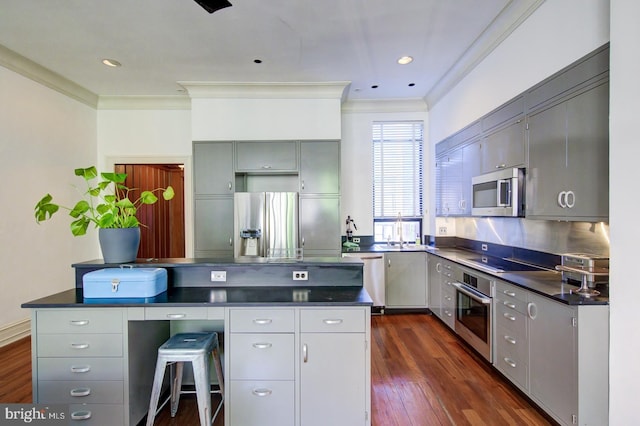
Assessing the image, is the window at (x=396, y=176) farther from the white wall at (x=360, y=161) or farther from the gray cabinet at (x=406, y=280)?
the gray cabinet at (x=406, y=280)

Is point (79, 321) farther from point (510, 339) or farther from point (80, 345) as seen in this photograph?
point (510, 339)

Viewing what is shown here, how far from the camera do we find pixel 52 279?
366 centimetres

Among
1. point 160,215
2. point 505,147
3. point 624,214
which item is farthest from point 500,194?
point 160,215

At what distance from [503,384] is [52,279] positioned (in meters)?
5.11

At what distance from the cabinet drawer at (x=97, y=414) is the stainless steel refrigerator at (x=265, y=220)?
2291mm

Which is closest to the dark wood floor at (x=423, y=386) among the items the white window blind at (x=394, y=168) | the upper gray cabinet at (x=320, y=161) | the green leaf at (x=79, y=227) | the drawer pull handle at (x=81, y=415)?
the drawer pull handle at (x=81, y=415)

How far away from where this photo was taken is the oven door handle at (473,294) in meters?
2.56

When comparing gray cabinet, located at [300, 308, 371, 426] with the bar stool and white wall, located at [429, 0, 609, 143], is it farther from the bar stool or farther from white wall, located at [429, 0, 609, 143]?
white wall, located at [429, 0, 609, 143]

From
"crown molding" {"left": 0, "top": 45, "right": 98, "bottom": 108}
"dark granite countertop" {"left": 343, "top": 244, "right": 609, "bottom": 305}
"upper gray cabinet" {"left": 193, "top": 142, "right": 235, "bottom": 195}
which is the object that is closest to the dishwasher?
"dark granite countertop" {"left": 343, "top": 244, "right": 609, "bottom": 305}

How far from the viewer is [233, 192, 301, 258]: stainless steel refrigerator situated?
3969mm

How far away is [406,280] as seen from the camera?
13.4ft

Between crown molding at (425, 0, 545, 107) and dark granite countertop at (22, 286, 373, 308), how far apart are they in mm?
2639

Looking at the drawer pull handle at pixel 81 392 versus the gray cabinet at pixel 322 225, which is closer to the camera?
the drawer pull handle at pixel 81 392

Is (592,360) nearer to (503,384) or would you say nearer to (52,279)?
(503,384)
